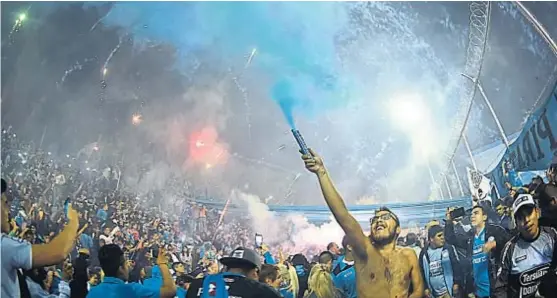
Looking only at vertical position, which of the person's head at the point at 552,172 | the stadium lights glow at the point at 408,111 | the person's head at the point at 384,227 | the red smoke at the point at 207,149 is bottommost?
the person's head at the point at 384,227

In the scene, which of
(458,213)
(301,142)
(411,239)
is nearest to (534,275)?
(458,213)

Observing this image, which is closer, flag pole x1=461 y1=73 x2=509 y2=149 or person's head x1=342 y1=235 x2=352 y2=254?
person's head x1=342 y1=235 x2=352 y2=254

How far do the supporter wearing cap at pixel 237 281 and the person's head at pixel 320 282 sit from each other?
1.00 ft

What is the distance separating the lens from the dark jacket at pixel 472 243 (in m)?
3.51

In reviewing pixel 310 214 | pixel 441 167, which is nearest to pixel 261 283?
pixel 310 214

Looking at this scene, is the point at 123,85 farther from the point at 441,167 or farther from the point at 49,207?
the point at 441,167

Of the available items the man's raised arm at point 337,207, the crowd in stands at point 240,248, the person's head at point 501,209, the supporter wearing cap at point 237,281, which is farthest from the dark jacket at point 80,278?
the person's head at point 501,209

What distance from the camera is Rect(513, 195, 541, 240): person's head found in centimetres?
346

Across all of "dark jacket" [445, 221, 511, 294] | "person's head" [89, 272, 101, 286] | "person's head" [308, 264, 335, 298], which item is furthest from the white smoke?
"person's head" [89, 272, 101, 286]

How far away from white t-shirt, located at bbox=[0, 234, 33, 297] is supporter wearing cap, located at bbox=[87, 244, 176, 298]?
38 cm

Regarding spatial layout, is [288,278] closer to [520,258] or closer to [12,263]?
[520,258]

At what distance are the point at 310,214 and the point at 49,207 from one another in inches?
56.2

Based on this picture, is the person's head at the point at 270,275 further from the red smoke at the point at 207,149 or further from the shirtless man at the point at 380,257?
the red smoke at the point at 207,149

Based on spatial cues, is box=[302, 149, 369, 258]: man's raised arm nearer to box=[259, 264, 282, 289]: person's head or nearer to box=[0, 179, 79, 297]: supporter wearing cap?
box=[259, 264, 282, 289]: person's head
